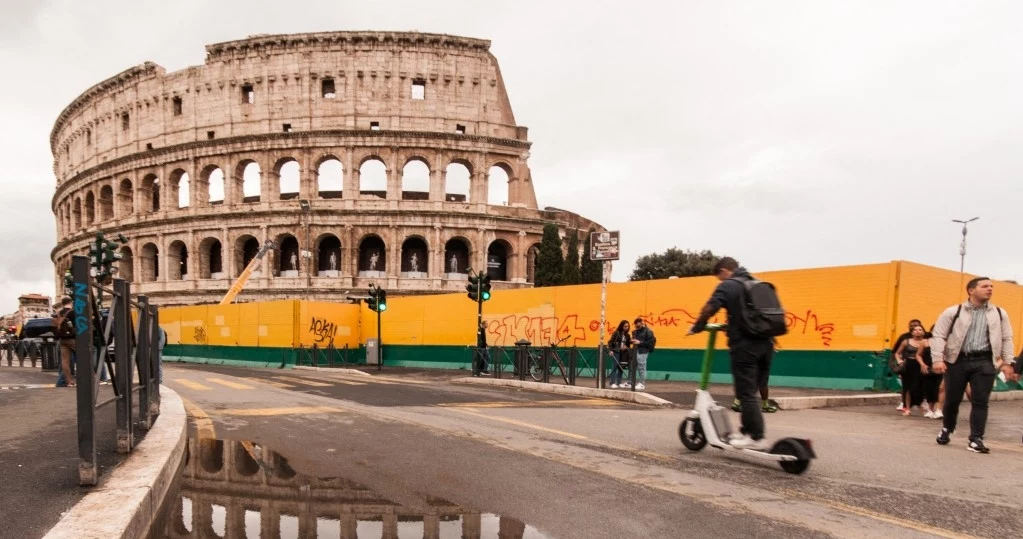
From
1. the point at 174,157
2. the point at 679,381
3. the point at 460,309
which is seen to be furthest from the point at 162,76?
the point at 679,381

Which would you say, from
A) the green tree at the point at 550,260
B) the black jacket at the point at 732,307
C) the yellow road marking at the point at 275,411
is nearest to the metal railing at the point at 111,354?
the yellow road marking at the point at 275,411

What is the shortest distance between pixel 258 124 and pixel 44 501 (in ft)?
150

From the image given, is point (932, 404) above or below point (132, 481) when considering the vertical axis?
below

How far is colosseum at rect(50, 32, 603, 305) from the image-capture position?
4312 cm

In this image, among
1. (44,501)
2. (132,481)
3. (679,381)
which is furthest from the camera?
(679,381)

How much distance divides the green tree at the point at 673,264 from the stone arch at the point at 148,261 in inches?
1719

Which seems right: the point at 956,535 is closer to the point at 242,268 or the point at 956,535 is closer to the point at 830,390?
the point at 830,390

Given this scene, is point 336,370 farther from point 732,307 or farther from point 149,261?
point 149,261

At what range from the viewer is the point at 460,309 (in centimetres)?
2341

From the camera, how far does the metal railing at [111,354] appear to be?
345 cm

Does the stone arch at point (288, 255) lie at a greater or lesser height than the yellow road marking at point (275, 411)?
greater

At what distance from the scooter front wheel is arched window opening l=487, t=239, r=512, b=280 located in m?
40.6

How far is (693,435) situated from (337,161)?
1700 inches

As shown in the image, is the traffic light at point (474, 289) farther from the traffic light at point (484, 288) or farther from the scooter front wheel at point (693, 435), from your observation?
the scooter front wheel at point (693, 435)
